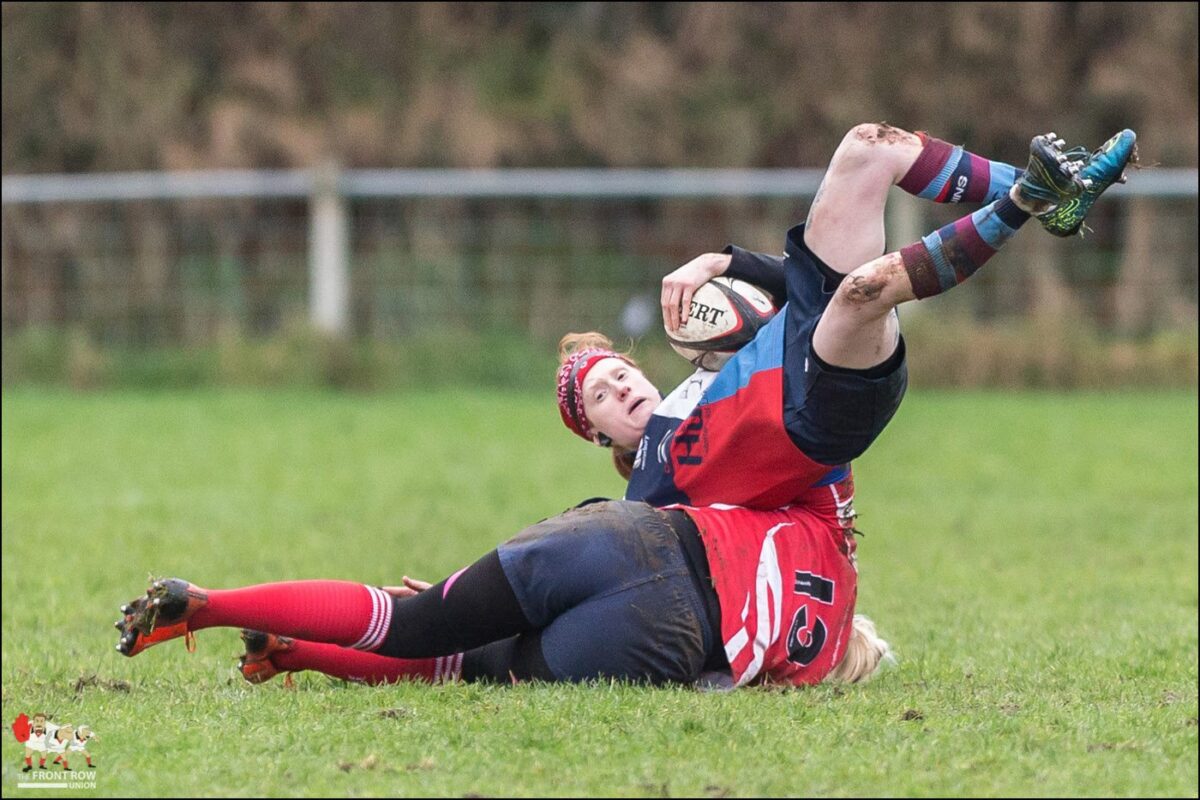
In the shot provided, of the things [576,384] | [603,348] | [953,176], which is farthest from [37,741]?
[953,176]

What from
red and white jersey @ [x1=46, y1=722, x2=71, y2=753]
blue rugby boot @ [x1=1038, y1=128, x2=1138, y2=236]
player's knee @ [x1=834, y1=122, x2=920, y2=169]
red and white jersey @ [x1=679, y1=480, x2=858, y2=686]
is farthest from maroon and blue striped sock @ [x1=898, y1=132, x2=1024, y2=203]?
red and white jersey @ [x1=46, y1=722, x2=71, y2=753]

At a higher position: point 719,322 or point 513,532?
point 719,322

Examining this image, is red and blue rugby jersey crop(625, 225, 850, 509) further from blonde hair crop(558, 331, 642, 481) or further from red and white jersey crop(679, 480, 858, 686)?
blonde hair crop(558, 331, 642, 481)

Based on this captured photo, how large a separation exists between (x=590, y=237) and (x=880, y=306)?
1435 cm

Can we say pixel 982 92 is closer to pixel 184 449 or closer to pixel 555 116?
pixel 555 116

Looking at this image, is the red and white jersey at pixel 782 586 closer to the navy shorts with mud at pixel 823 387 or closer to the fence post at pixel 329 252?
the navy shorts with mud at pixel 823 387

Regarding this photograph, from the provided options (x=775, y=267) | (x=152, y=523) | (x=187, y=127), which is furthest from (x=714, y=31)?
(x=775, y=267)

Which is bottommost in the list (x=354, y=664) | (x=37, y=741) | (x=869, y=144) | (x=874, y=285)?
(x=354, y=664)

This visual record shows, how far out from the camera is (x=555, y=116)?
21062mm

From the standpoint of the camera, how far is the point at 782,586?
16.3ft

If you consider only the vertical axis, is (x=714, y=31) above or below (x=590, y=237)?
above

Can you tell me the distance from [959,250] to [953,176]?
0.58 m

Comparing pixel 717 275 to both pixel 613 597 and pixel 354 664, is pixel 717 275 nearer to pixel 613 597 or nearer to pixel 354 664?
pixel 613 597

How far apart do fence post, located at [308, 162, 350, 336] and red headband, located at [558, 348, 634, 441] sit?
12.8 metres
